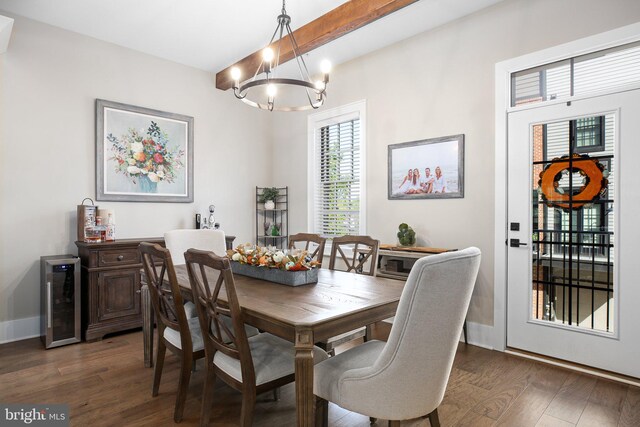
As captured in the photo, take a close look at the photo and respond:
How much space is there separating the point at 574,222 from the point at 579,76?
1.12 m

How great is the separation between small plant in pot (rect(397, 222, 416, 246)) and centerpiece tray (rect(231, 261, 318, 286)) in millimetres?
1563

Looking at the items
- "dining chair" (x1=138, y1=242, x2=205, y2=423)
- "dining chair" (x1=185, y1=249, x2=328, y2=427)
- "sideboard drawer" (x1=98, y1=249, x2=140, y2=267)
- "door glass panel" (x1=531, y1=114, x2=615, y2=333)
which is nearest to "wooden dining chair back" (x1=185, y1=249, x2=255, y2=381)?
"dining chair" (x1=185, y1=249, x2=328, y2=427)

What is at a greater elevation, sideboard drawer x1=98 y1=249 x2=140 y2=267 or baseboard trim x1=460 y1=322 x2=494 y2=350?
sideboard drawer x1=98 y1=249 x2=140 y2=267

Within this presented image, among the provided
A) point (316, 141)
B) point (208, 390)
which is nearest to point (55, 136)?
point (316, 141)

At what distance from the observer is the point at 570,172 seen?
2.90 m

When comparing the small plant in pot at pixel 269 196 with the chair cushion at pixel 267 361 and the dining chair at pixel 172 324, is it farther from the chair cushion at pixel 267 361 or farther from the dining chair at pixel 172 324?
the chair cushion at pixel 267 361

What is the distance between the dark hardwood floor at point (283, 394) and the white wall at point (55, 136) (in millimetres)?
949

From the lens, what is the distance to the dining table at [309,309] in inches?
58.8

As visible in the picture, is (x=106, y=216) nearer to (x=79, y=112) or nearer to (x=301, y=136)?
(x=79, y=112)

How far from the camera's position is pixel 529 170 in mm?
3066

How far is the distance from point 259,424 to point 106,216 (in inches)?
106

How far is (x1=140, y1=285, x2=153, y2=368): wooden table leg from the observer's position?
9.27ft

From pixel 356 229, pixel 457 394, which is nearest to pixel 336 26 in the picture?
pixel 356 229

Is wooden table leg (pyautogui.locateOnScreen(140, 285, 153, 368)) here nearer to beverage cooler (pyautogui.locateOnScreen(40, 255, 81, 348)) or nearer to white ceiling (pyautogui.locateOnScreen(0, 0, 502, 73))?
beverage cooler (pyautogui.locateOnScreen(40, 255, 81, 348))
